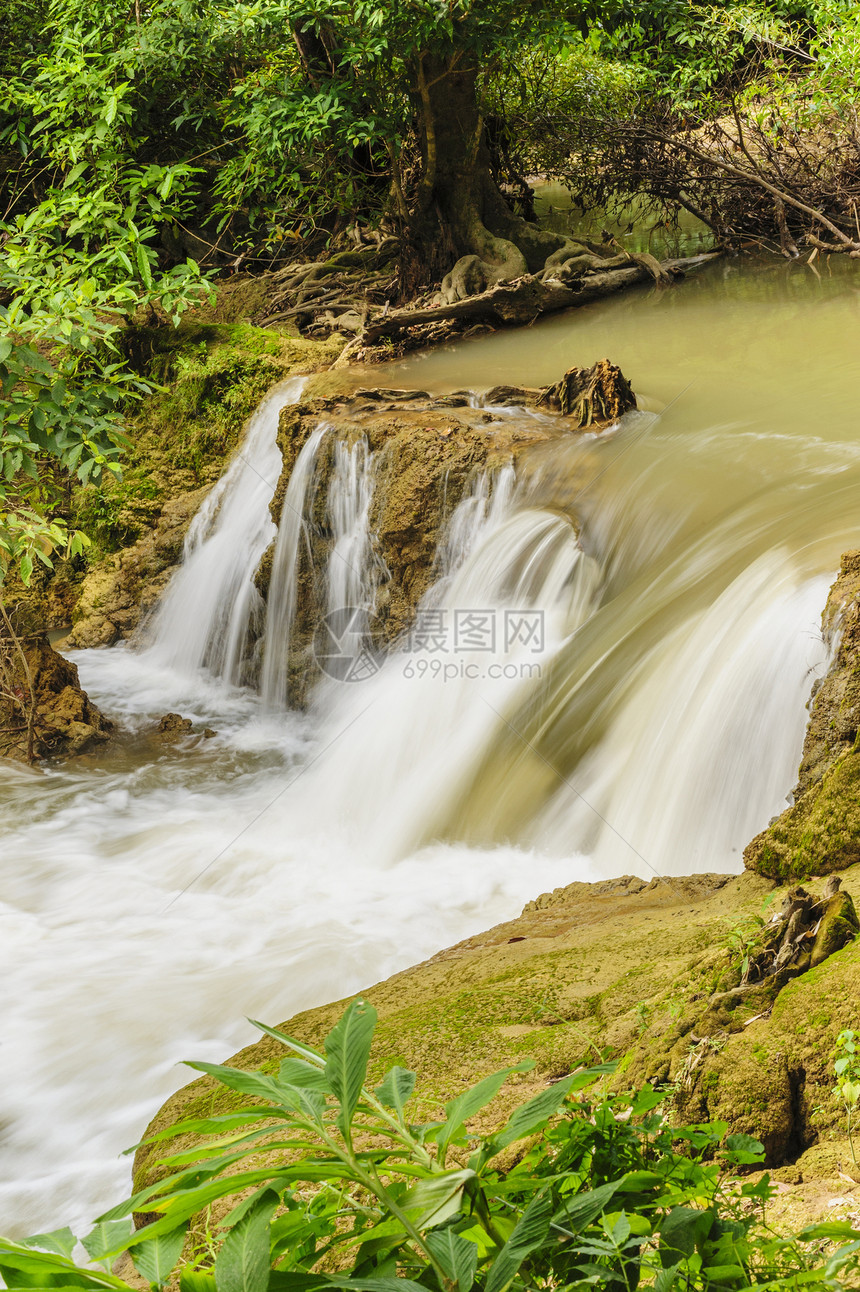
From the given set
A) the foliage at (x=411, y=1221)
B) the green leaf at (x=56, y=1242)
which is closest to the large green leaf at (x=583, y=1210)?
the foliage at (x=411, y=1221)

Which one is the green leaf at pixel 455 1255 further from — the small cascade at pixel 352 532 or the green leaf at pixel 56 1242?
the small cascade at pixel 352 532

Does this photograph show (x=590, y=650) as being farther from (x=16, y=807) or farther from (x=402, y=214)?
(x=402, y=214)

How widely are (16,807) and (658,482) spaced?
4.19 meters

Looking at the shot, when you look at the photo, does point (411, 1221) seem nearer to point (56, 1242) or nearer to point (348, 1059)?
point (348, 1059)

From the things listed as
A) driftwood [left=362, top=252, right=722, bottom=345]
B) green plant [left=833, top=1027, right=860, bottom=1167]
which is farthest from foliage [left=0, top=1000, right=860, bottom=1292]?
driftwood [left=362, top=252, right=722, bottom=345]

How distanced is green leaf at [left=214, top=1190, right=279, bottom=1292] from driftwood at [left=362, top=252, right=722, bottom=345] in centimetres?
924

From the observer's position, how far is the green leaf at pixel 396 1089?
844 millimetres

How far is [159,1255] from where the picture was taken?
28.3 inches

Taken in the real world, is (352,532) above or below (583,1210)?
above

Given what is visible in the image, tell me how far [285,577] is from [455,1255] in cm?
670

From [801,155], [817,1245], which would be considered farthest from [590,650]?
[801,155]

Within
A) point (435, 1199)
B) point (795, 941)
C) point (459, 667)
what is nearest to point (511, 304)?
point (459, 667)

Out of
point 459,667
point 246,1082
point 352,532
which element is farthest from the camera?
point 352,532

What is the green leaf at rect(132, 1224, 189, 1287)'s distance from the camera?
703 mm
